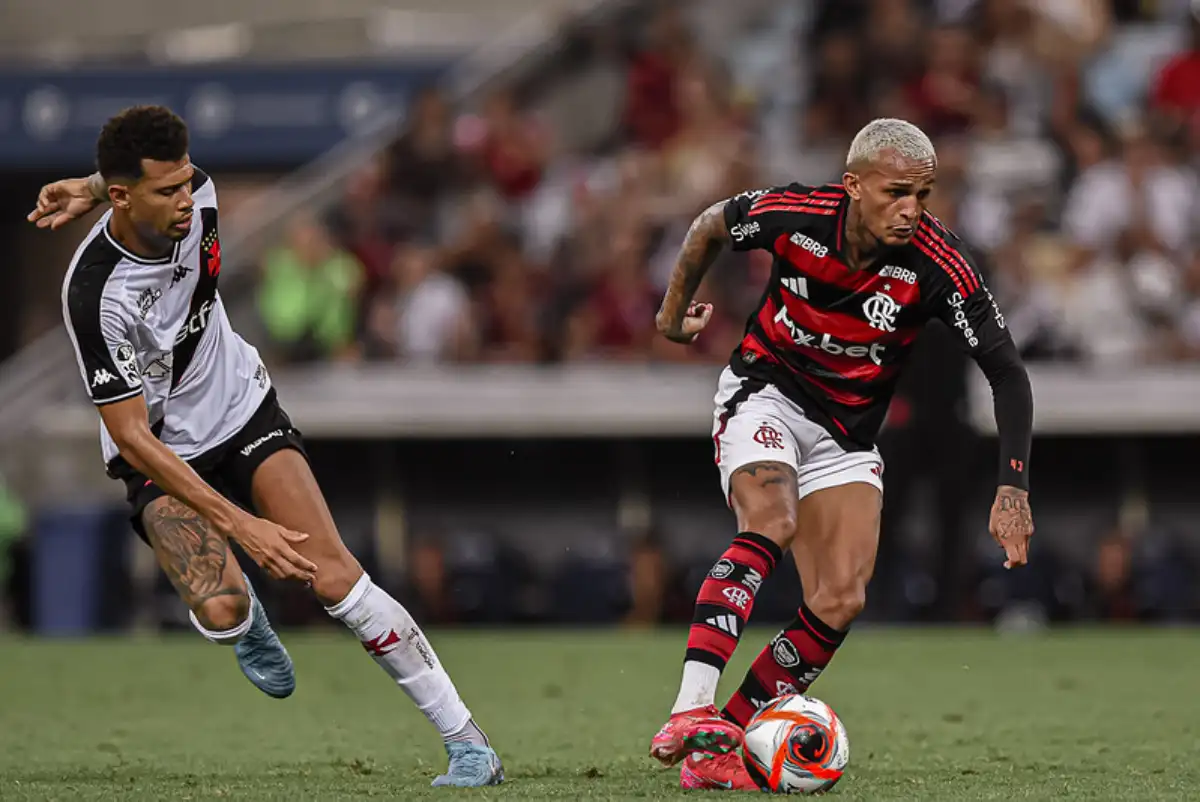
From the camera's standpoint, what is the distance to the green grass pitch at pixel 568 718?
22.7 feet

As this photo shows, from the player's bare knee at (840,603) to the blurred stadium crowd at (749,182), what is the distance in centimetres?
771

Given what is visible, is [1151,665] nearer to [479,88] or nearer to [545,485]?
[545,485]

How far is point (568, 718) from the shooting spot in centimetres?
953

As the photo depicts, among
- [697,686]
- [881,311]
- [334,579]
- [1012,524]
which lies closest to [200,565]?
[334,579]

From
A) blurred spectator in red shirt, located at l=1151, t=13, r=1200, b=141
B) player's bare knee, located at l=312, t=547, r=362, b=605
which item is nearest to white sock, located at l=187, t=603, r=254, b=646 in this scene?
player's bare knee, located at l=312, t=547, r=362, b=605

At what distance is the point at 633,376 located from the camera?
1569cm

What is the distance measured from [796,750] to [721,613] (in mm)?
506

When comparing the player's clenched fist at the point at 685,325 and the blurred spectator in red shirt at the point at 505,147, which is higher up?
the player's clenched fist at the point at 685,325

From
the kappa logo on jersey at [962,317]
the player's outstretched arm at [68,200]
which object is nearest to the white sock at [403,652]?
the player's outstretched arm at [68,200]

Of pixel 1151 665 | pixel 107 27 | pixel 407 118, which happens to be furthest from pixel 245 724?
pixel 107 27

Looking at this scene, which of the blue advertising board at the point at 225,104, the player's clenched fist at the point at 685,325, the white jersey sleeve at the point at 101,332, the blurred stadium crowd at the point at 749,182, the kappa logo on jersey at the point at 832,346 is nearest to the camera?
the white jersey sleeve at the point at 101,332

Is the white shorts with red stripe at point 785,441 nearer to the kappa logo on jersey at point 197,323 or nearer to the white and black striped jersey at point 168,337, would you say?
the white and black striped jersey at point 168,337

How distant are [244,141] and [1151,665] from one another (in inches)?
463

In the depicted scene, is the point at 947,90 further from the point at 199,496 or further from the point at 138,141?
the point at 199,496
